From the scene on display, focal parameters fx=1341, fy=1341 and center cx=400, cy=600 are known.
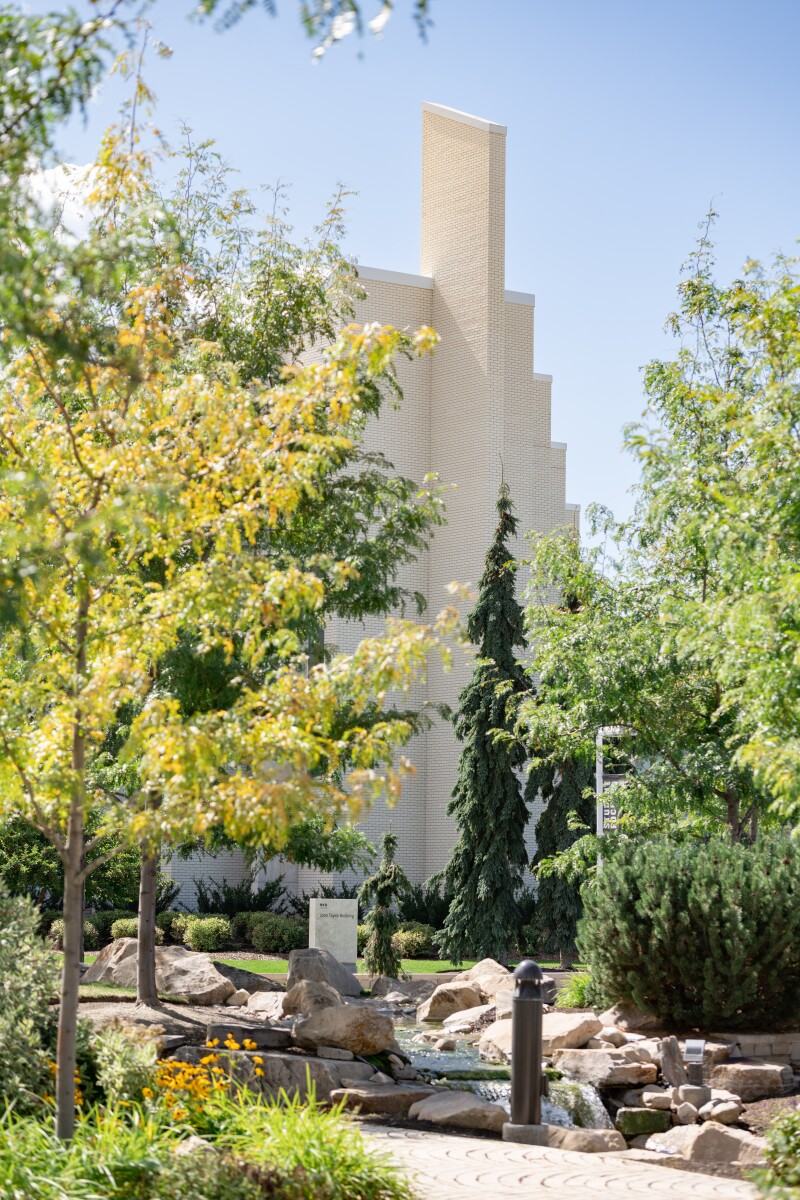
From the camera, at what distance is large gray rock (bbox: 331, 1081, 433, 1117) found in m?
11.1

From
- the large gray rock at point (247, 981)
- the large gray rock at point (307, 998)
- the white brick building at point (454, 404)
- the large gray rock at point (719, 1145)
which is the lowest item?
the large gray rock at point (719, 1145)

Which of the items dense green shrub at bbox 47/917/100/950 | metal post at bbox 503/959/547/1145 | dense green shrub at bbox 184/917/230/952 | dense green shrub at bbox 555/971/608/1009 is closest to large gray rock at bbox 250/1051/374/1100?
metal post at bbox 503/959/547/1145

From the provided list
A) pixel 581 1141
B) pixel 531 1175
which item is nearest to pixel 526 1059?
pixel 531 1175

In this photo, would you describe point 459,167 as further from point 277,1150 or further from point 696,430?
point 277,1150

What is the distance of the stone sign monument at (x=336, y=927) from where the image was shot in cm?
2253

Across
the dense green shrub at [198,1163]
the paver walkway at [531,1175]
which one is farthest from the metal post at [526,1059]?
the dense green shrub at [198,1163]

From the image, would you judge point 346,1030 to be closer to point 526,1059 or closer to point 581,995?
point 526,1059

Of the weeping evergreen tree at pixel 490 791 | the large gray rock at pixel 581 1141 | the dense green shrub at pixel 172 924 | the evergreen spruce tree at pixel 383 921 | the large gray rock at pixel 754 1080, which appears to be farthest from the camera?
the weeping evergreen tree at pixel 490 791

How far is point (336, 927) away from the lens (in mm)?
22688

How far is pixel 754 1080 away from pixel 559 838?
14.6 meters

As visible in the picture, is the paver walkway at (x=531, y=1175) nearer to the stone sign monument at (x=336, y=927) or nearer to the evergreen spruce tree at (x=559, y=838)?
the stone sign monument at (x=336, y=927)

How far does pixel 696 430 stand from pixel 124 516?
11.5m

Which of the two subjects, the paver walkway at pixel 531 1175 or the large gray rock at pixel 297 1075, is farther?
the large gray rock at pixel 297 1075

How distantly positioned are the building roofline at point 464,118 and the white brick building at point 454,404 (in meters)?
0.04
